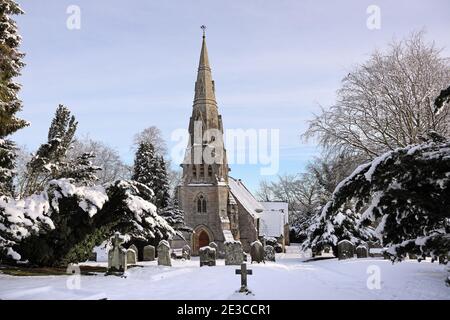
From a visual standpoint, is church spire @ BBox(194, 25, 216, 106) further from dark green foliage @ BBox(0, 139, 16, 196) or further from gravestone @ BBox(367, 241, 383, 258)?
dark green foliage @ BBox(0, 139, 16, 196)

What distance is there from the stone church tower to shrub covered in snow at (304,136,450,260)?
25.6 metres

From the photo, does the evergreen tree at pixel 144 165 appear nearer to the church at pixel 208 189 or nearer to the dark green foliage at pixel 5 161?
the church at pixel 208 189

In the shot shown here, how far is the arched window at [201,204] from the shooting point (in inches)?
1345

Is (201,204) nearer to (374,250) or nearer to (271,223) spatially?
(271,223)

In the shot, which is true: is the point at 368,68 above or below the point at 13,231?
above

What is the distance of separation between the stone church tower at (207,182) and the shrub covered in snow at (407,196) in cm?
2563

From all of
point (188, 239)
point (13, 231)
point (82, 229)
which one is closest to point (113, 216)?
point (82, 229)

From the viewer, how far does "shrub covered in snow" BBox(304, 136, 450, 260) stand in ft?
21.5

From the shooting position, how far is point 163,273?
40.1 feet

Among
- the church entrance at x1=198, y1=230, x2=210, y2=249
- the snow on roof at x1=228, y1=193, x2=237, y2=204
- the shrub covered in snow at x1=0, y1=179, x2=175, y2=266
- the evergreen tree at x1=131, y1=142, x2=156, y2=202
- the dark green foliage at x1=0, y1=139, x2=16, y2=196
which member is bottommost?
the church entrance at x1=198, y1=230, x2=210, y2=249

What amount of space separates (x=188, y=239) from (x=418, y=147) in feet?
89.6

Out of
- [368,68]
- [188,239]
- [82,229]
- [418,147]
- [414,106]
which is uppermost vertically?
[368,68]

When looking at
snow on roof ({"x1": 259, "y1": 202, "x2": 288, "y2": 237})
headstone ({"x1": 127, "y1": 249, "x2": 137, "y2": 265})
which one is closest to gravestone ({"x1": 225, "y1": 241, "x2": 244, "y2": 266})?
headstone ({"x1": 127, "y1": 249, "x2": 137, "y2": 265})
